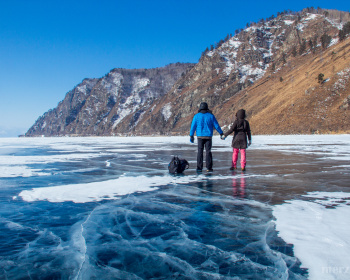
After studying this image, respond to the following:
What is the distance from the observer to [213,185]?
6.25 m

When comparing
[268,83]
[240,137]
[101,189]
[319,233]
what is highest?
[268,83]

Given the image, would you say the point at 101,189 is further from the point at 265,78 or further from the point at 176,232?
the point at 265,78

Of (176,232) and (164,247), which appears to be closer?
(164,247)

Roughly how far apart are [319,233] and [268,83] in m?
95.4

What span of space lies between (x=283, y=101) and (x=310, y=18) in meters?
86.8

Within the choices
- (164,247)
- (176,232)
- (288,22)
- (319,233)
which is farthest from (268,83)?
(164,247)

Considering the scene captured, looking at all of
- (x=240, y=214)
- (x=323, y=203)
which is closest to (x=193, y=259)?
(x=240, y=214)

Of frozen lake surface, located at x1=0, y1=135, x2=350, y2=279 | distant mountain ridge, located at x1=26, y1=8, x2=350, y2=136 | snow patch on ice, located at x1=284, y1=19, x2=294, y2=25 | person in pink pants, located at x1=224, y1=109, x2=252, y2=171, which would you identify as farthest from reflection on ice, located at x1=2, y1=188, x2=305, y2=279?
snow patch on ice, located at x1=284, y1=19, x2=294, y2=25

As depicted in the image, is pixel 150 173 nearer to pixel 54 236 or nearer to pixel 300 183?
pixel 300 183

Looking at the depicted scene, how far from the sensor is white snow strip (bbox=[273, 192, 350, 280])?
2.38m

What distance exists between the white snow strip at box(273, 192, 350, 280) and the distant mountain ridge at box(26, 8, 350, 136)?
48.5 meters

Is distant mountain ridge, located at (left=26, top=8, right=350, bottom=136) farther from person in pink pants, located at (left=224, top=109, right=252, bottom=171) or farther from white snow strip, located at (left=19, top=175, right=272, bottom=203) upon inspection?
white snow strip, located at (left=19, top=175, right=272, bottom=203)

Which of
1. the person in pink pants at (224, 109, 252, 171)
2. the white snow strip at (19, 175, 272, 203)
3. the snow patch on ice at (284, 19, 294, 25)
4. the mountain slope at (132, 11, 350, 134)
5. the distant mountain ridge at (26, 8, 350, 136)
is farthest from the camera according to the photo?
the snow patch on ice at (284, 19, 294, 25)

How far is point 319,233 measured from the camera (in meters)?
3.10
